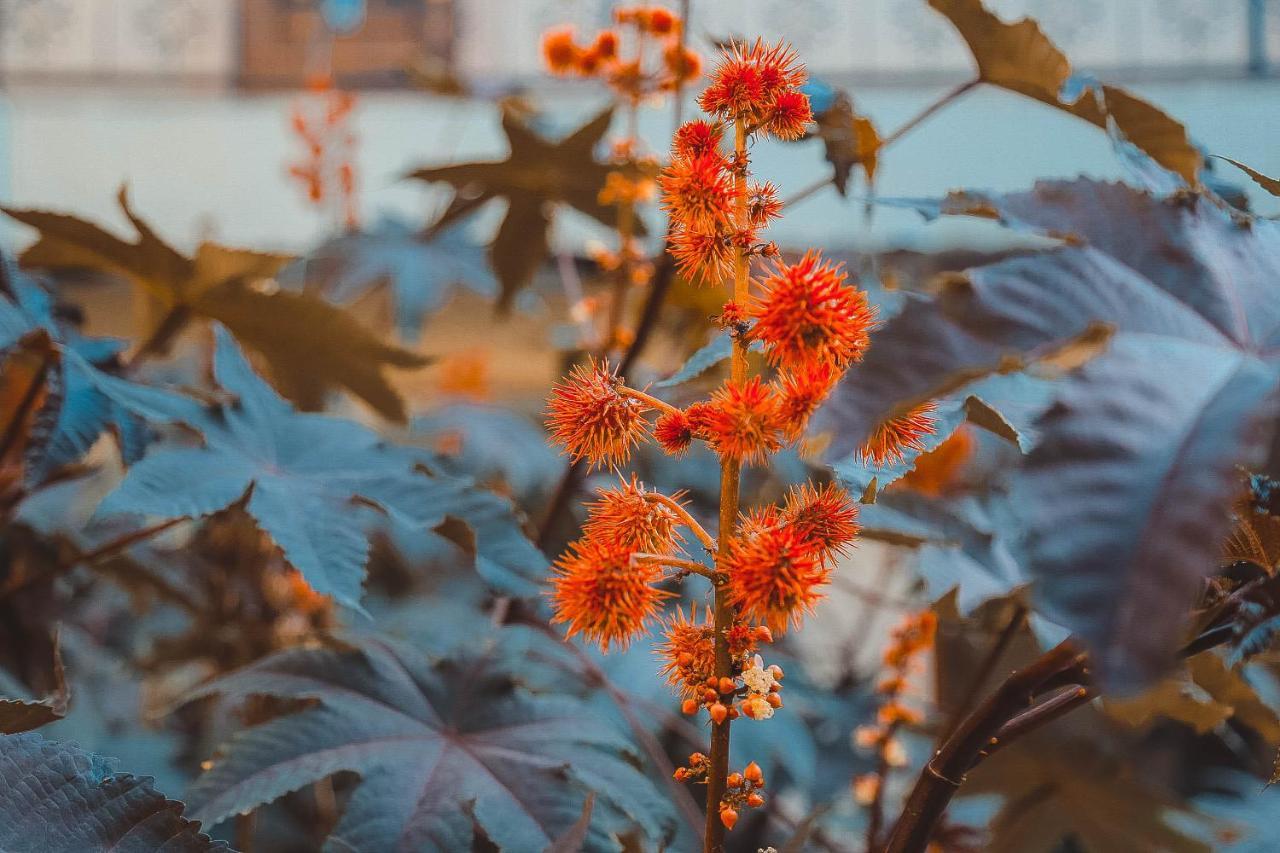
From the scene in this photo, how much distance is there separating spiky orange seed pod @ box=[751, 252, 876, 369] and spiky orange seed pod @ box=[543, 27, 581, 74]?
0.41 metres

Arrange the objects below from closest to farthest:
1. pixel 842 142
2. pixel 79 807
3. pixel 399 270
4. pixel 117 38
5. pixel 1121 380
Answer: pixel 1121 380, pixel 79 807, pixel 842 142, pixel 399 270, pixel 117 38

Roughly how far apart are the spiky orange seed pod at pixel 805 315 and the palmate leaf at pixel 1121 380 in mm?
24

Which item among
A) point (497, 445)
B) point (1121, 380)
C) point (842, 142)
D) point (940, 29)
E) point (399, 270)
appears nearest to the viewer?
point (1121, 380)

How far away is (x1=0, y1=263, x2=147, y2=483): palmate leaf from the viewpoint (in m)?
0.46

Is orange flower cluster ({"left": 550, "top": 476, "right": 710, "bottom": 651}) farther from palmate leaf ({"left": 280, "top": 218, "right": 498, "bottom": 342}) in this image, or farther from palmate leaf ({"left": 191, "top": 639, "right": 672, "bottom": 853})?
palmate leaf ({"left": 280, "top": 218, "right": 498, "bottom": 342})

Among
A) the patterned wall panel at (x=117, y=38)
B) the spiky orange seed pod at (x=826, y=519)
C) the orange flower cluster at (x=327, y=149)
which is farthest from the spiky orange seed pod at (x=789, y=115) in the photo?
the patterned wall panel at (x=117, y=38)

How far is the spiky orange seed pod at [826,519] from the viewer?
0.29m

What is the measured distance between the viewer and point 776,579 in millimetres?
269

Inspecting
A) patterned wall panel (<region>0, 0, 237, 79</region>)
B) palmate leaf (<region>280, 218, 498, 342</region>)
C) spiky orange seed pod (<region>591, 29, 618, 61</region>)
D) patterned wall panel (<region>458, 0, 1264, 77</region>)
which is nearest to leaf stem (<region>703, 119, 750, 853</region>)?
spiky orange seed pod (<region>591, 29, 618, 61</region>)

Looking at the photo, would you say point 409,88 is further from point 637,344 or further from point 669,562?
point 669,562

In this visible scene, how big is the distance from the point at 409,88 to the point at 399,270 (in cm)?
111

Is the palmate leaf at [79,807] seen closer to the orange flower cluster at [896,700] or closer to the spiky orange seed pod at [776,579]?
the spiky orange seed pod at [776,579]

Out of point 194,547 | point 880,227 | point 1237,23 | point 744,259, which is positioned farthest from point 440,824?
point 1237,23

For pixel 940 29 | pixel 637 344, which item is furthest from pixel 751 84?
pixel 940 29
